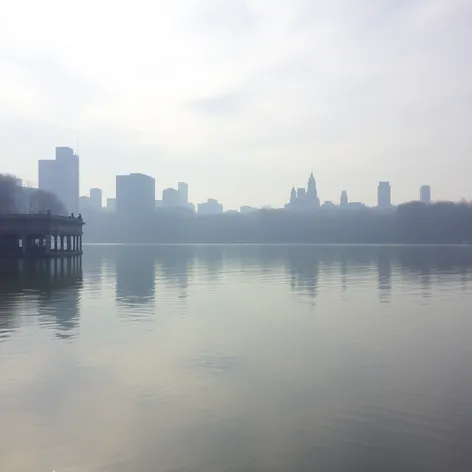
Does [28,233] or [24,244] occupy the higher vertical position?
[28,233]

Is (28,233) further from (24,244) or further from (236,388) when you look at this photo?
(236,388)

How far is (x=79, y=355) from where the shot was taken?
61.1 ft

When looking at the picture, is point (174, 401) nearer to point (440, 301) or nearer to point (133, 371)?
point (133, 371)

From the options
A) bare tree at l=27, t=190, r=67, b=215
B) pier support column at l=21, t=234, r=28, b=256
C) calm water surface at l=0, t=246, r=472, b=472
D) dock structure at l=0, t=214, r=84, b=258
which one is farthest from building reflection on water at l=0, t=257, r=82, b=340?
bare tree at l=27, t=190, r=67, b=215

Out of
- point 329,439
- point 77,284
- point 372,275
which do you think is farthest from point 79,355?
point 372,275

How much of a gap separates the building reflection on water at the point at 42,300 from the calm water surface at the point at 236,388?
0.26 metres

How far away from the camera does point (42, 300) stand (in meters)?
33.1

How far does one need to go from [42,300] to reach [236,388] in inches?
858

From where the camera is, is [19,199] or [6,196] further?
[19,199]

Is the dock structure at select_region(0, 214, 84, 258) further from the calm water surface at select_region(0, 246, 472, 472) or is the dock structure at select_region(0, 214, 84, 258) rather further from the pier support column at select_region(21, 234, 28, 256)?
the calm water surface at select_region(0, 246, 472, 472)

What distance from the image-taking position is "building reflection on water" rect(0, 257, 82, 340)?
24.8 m

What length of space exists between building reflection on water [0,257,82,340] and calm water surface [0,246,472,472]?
0.84 ft

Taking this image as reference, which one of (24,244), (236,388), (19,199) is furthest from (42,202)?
(236,388)

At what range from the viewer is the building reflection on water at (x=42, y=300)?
24797 millimetres
